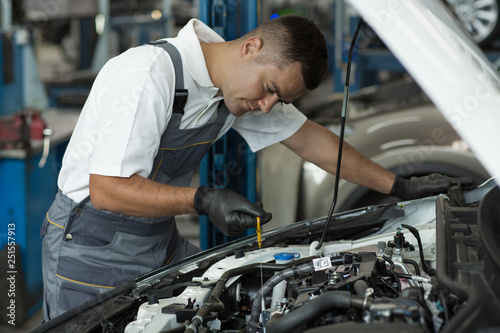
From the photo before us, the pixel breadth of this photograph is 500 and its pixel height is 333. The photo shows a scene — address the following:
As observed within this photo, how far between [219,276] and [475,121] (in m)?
0.89

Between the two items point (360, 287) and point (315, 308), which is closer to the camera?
point (315, 308)

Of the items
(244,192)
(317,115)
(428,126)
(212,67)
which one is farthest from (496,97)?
(317,115)

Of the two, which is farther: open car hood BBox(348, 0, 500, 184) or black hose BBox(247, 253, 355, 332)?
black hose BBox(247, 253, 355, 332)

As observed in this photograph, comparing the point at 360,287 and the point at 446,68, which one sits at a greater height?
the point at 446,68

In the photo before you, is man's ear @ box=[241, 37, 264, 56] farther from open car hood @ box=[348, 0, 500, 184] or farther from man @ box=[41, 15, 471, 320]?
open car hood @ box=[348, 0, 500, 184]

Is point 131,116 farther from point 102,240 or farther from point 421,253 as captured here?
point 421,253

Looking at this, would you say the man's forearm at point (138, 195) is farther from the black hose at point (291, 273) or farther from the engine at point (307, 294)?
the black hose at point (291, 273)

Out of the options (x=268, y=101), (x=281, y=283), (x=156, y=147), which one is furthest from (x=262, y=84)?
(x=281, y=283)

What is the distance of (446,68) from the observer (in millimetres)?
1089

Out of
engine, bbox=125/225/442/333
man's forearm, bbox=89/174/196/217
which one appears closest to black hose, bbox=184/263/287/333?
engine, bbox=125/225/442/333

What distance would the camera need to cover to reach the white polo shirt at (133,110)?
1.60 m

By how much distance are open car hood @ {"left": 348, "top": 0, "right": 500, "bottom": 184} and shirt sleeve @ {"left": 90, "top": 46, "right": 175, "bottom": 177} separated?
27.6 inches

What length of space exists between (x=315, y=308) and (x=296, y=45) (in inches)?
33.0

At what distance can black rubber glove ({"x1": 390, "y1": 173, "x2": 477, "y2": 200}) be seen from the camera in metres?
2.00
